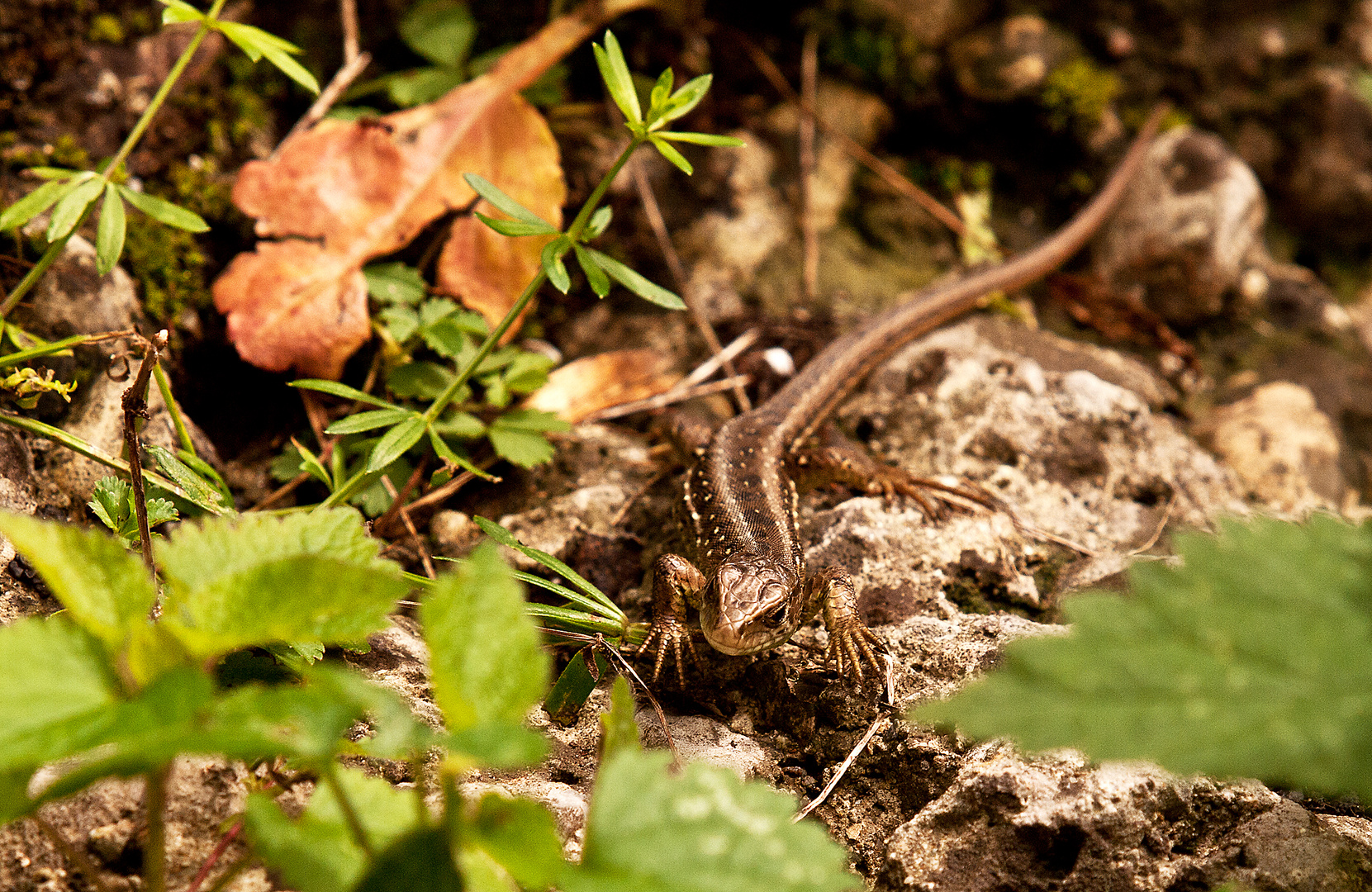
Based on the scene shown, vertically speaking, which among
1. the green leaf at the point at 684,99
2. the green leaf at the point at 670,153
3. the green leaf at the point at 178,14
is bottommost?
the green leaf at the point at 670,153

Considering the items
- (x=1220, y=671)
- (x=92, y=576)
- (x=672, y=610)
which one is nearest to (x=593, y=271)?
(x=672, y=610)

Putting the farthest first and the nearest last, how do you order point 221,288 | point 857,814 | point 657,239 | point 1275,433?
point 657,239
point 1275,433
point 221,288
point 857,814

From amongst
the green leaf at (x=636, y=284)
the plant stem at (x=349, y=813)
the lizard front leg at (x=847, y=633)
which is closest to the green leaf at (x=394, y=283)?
the green leaf at (x=636, y=284)

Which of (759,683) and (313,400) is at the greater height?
(313,400)

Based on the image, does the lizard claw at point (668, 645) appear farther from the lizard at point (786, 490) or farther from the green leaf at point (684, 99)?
the green leaf at point (684, 99)

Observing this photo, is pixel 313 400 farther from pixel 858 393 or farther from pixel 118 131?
pixel 858 393

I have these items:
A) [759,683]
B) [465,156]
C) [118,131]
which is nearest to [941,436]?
[759,683]

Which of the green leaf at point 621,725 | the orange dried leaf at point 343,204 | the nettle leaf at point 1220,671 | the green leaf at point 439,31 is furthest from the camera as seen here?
the green leaf at point 439,31
